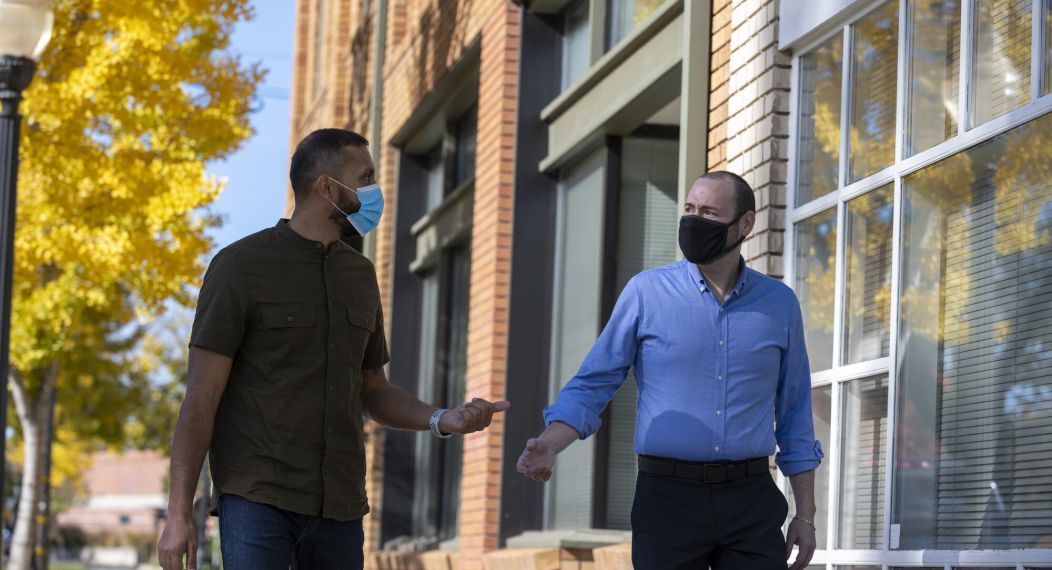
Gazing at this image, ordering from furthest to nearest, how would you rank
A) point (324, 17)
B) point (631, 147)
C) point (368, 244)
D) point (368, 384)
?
1. point (324, 17)
2. point (368, 244)
3. point (631, 147)
4. point (368, 384)

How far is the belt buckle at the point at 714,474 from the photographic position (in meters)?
4.68

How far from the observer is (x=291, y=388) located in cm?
448

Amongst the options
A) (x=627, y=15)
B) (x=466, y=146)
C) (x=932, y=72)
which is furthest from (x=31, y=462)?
(x=932, y=72)

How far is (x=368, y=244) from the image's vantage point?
1622cm

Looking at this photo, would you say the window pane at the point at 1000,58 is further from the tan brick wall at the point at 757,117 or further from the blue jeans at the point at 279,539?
the blue jeans at the point at 279,539

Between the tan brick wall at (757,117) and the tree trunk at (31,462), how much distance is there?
44.8ft

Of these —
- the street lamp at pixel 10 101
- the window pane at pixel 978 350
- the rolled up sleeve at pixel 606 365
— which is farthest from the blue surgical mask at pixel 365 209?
the street lamp at pixel 10 101

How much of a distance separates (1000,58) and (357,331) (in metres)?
2.35

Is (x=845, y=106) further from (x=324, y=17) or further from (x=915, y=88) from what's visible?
(x=324, y=17)

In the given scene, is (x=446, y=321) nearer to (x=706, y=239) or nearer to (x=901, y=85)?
(x=901, y=85)

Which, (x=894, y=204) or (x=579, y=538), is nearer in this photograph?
(x=894, y=204)

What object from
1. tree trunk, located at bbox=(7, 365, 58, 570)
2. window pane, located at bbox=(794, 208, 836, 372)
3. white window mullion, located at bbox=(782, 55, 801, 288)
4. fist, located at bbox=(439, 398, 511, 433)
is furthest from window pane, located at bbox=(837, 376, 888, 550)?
tree trunk, located at bbox=(7, 365, 58, 570)

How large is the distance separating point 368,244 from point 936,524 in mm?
11206

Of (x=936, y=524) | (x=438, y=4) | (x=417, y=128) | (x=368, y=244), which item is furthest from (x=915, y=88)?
(x=368, y=244)
